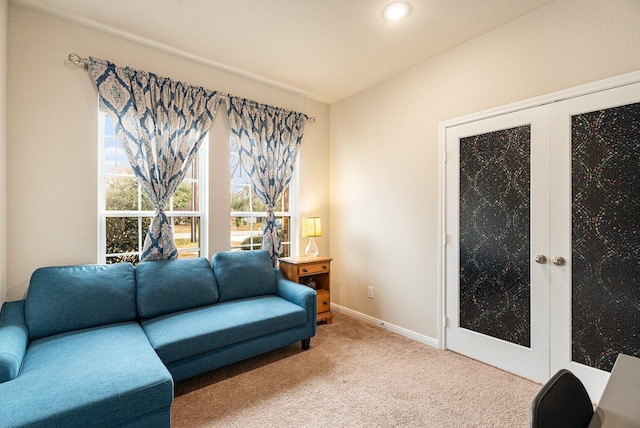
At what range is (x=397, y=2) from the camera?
2225 mm

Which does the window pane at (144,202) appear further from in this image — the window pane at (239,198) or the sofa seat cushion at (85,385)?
the sofa seat cushion at (85,385)

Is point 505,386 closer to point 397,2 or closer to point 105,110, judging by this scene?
point 397,2

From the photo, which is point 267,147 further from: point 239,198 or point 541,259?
point 541,259

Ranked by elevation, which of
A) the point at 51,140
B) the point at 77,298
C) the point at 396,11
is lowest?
the point at 77,298

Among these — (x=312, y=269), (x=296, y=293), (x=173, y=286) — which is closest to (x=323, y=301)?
(x=312, y=269)

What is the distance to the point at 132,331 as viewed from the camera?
2.20 metres

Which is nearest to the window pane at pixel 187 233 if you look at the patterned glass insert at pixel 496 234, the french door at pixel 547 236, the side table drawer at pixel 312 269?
the side table drawer at pixel 312 269

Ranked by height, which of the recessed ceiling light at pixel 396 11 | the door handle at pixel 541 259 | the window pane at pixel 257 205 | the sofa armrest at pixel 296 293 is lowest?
the sofa armrest at pixel 296 293

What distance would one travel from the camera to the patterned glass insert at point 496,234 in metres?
2.39

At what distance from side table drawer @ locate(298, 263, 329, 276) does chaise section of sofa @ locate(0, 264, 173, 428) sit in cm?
160

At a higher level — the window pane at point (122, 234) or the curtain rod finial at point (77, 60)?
the curtain rod finial at point (77, 60)

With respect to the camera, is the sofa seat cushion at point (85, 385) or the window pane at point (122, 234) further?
the window pane at point (122, 234)

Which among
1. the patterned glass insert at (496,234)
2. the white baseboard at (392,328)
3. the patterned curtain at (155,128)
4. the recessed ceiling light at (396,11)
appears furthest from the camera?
the white baseboard at (392,328)

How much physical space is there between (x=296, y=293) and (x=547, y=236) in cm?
214
